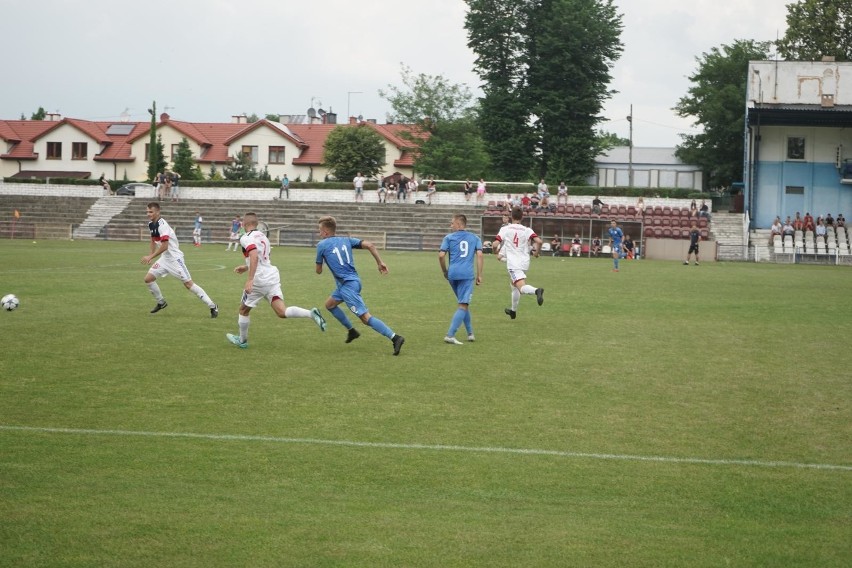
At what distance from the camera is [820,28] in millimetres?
67938

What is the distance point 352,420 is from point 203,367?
11.9 feet

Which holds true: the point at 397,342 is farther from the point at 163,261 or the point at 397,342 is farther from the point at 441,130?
the point at 441,130

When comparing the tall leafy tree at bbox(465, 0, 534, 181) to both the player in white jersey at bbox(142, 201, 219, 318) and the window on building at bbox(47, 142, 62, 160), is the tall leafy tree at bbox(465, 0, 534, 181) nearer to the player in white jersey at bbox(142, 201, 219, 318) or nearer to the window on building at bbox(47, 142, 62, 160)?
the window on building at bbox(47, 142, 62, 160)

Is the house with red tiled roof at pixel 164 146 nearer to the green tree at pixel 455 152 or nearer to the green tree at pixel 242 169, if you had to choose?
the green tree at pixel 242 169

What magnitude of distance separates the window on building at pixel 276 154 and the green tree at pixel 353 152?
9.99m

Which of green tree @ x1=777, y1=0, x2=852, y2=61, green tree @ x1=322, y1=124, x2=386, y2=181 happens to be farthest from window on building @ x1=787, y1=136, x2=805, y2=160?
green tree @ x1=322, y1=124, x2=386, y2=181

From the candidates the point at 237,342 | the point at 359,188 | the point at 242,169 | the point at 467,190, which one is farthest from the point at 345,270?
the point at 242,169

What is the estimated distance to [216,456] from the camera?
7824 millimetres

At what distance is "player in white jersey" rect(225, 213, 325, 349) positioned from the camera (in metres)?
13.7

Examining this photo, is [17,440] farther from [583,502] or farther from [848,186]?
[848,186]

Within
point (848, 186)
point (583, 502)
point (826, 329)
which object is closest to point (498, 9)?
point (848, 186)

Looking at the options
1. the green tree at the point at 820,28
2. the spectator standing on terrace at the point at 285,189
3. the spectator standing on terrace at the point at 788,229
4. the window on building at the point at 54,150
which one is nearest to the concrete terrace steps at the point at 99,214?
the spectator standing on terrace at the point at 285,189

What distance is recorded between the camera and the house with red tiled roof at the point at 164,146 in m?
89.9

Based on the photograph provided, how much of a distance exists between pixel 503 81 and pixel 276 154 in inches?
980
